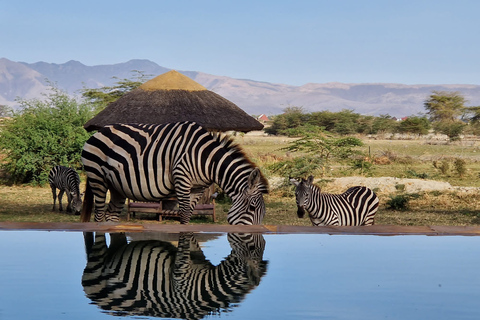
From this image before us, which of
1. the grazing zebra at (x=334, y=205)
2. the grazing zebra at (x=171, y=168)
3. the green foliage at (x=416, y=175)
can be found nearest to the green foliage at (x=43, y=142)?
the green foliage at (x=416, y=175)

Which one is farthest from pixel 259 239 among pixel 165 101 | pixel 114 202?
pixel 165 101

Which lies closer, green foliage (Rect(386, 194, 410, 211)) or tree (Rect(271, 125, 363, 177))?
green foliage (Rect(386, 194, 410, 211))

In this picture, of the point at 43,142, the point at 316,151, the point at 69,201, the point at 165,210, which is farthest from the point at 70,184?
the point at 316,151

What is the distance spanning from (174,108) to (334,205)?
18.6 feet

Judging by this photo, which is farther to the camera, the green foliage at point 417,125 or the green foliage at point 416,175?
the green foliage at point 417,125

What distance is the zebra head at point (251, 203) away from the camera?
803 cm

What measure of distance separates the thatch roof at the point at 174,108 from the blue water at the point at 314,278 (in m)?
8.27

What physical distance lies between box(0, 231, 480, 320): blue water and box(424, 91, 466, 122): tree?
83.6 meters

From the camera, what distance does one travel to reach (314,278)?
5598mm

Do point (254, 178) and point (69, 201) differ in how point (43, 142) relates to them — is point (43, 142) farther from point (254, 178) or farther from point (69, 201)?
point (254, 178)

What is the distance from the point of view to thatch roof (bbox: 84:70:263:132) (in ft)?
49.3

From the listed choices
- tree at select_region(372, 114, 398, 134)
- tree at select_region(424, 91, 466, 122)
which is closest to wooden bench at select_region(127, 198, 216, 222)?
tree at select_region(372, 114, 398, 134)

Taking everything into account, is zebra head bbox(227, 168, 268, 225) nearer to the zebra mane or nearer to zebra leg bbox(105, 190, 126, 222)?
the zebra mane

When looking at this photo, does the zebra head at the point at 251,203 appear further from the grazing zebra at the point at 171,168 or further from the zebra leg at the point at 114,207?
the zebra leg at the point at 114,207
